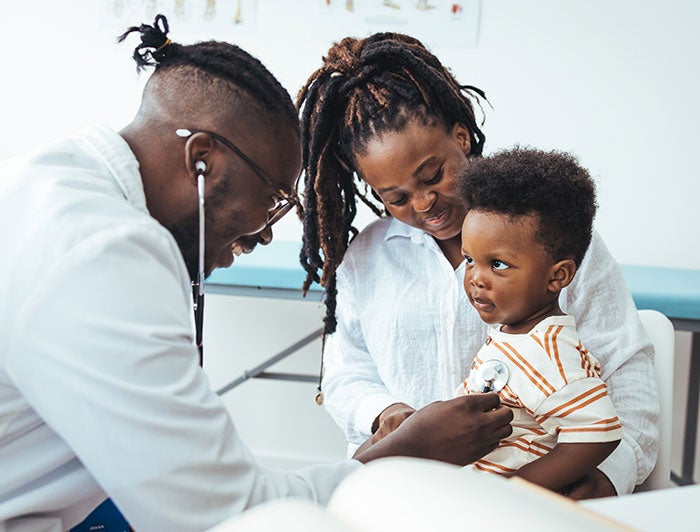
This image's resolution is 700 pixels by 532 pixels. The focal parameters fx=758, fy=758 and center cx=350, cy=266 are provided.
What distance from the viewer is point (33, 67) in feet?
11.6

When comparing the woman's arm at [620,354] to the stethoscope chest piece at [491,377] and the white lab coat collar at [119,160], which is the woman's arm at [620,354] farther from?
the white lab coat collar at [119,160]

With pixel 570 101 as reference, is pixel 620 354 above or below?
below

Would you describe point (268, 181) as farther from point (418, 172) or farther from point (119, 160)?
point (418, 172)

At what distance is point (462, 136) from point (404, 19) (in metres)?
1.72

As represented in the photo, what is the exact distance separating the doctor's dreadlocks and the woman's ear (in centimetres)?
2

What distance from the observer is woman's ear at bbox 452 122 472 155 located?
5.21ft

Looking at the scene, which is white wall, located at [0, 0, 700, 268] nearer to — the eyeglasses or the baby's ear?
the baby's ear

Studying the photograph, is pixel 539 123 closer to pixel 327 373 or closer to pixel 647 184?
pixel 647 184

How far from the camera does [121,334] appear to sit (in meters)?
0.82

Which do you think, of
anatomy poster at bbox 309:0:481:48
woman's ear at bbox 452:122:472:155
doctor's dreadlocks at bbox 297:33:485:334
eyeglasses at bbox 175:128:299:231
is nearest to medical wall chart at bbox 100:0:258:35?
anatomy poster at bbox 309:0:481:48

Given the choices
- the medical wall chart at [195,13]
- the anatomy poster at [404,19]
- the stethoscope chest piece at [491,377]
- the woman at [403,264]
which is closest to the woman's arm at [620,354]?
the woman at [403,264]

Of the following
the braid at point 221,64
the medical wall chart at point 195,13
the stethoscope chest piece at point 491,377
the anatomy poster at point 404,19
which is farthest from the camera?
the medical wall chart at point 195,13

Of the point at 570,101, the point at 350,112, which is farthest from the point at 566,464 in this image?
the point at 570,101

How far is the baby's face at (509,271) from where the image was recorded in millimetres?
1336
